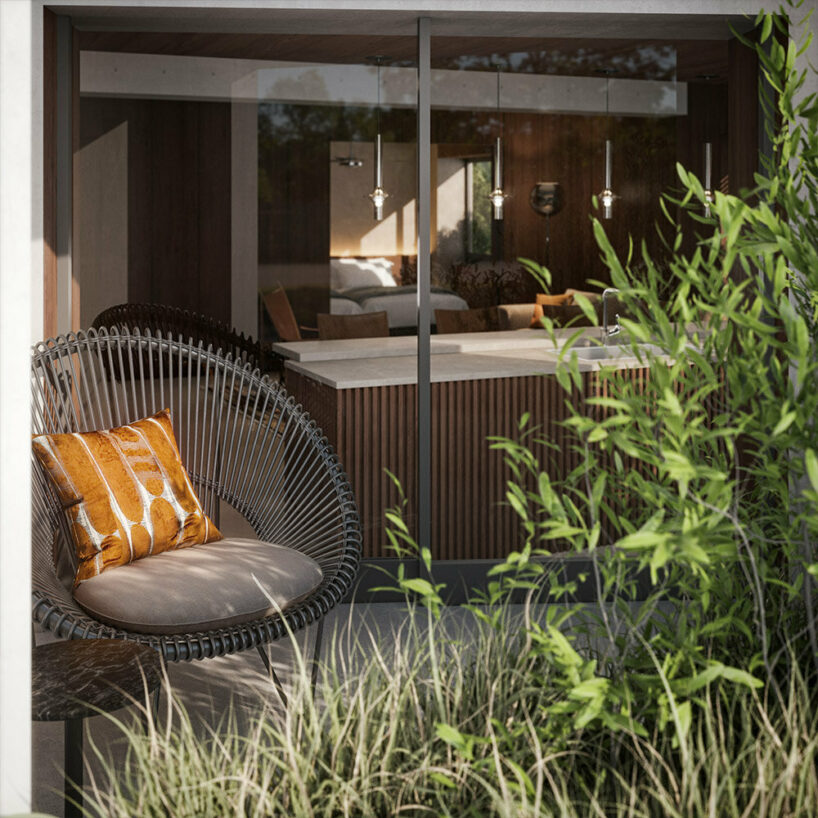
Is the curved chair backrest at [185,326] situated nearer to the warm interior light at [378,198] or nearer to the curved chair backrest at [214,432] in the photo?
the curved chair backrest at [214,432]

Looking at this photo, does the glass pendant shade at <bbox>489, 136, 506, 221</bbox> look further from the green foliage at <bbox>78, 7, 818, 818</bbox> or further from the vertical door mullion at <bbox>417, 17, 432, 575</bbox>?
the green foliage at <bbox>78, 7, 818, 818</bbox>

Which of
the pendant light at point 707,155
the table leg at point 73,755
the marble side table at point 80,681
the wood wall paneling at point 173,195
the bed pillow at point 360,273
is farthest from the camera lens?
the pendant light at point 707,155

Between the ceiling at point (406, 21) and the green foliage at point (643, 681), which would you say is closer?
the green foliage at point (643, 681)

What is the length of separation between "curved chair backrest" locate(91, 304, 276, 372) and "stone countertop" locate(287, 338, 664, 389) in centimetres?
18

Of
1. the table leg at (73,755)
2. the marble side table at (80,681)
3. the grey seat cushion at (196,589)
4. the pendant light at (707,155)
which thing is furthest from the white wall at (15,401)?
the pendant light at (707,155)

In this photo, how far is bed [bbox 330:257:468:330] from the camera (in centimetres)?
439

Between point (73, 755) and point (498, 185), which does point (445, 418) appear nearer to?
point (498, 185)

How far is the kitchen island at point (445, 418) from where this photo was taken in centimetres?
454

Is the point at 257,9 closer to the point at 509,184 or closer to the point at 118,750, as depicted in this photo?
the point at 509,184

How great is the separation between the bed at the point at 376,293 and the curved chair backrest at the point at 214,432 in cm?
49

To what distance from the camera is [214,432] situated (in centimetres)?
419

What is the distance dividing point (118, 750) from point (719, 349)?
2124 mm

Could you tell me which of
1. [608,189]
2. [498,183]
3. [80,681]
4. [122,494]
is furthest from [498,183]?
[80,681]

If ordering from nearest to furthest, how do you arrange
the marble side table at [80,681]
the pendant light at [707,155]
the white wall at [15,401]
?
1. the white wall at [15,401]
2. the marble side table at [80,681]
3. the pendant light at [707,155]
